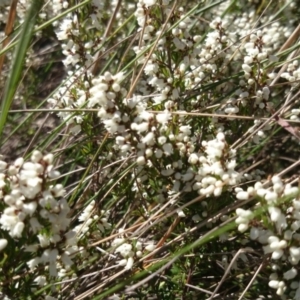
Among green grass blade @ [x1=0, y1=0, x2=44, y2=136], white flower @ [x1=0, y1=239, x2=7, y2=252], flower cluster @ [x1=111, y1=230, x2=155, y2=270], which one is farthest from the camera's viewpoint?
flower cluster @ [x1=111, y1=230, x2=155, y2=270]

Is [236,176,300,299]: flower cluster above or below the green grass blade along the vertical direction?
below

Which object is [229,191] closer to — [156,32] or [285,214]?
[285,214]

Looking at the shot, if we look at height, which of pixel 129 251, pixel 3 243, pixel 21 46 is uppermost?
pixel 21 46

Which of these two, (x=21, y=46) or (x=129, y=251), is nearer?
(x=21, y=46)

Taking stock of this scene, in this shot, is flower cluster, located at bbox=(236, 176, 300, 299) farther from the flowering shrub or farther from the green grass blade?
the green grass blade

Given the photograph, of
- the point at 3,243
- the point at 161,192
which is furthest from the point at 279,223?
the point at 3,243

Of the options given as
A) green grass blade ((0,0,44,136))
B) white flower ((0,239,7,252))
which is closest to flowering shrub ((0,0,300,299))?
white flower ((0,239,7,252))

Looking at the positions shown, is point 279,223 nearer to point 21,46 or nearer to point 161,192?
point 161,192

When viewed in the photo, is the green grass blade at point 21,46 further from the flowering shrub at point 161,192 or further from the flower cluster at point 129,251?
the flower cluster at point 129,251

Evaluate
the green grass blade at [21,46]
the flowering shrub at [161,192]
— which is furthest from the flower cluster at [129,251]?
the green grass blade at [21,46]
